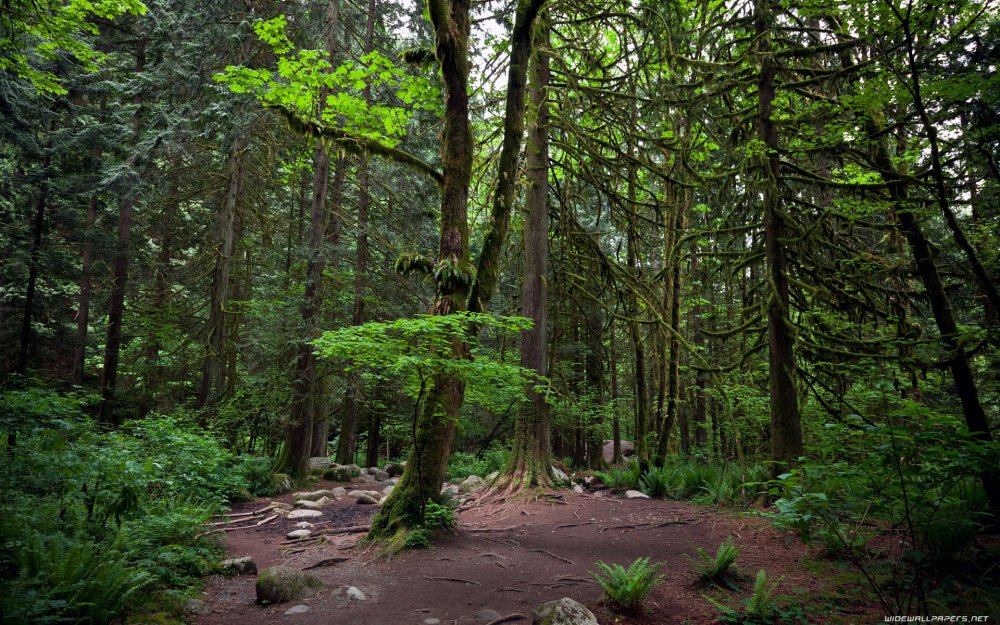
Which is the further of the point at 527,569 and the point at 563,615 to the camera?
the point at 527,569

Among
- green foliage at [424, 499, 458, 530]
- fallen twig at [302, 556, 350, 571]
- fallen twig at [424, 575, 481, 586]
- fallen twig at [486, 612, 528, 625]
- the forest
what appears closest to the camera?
fallen twig at [486, 612, 528, 625]

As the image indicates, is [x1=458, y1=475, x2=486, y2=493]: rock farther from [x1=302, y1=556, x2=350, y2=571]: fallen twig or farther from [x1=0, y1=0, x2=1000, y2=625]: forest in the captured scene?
[x1=302, y1=556, x2=350, y2=571]: fallen twig

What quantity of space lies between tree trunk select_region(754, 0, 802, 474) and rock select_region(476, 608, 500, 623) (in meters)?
4.79

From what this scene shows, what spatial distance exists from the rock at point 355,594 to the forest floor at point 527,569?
4 centimetres

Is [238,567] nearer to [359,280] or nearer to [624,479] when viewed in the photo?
[624,479]

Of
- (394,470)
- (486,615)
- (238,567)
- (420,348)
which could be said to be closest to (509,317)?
(420,348)

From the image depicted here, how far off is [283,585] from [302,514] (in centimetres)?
463

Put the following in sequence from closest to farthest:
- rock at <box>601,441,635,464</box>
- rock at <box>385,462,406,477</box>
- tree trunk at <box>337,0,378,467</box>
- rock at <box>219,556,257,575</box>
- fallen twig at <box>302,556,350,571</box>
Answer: rock at <box>219,556,257,575</box> → fallen twig at <box>302,556,350,571</box> → tree trunk at <box>337,0,378,467</box> → rock at <box>385,462,406,477</box> → rock at <box>601,441,635,464</box>

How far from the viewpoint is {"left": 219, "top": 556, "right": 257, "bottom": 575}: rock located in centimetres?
570

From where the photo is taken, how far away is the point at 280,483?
11305 mm

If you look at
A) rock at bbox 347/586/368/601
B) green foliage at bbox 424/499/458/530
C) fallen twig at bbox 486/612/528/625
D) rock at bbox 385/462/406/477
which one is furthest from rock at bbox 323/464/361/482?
fallen twig at bbox 486/612/528/625

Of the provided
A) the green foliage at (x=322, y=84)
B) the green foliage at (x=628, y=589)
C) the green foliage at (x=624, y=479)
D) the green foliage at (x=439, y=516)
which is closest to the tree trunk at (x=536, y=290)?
the green foliage at (x=624, y=479)

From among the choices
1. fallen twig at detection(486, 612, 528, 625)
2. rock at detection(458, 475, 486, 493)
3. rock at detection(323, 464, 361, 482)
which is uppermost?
fallen twig at detection(486, 612, 528, 625)

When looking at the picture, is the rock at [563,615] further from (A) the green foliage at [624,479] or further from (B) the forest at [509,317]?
(A) the green foliage at [624,479]
